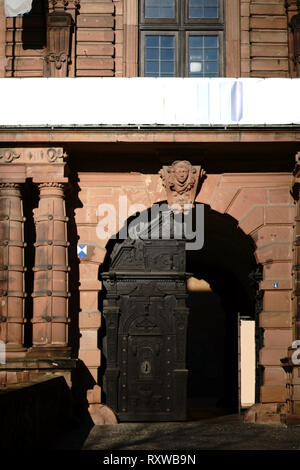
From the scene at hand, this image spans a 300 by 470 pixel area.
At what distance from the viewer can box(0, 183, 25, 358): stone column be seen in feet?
53.9

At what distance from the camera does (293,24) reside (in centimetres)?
1784

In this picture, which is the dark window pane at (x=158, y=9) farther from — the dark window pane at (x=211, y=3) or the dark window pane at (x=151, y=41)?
the dark window pane at (x=211, y=3)

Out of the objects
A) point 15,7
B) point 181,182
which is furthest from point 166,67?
point 15,7

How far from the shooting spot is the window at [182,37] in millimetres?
18359

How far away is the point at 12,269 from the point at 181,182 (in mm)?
3171

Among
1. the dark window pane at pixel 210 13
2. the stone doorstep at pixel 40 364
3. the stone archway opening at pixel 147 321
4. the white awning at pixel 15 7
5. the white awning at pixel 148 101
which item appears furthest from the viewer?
the dark window pane at pixel 210 13

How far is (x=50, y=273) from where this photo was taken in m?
16.6

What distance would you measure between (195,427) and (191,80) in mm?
5657

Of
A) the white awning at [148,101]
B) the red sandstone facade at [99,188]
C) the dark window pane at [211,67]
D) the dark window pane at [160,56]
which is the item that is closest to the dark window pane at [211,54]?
the dark window pane at [211,67]

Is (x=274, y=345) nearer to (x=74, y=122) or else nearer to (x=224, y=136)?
(x=224, y=136)

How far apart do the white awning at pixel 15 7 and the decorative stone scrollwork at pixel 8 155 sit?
2428 mm

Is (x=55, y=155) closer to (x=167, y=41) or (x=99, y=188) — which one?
(x=99, y=188)

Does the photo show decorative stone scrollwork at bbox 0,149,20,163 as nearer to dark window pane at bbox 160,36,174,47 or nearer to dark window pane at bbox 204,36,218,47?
dark window pane at bbox 160,36,174,47

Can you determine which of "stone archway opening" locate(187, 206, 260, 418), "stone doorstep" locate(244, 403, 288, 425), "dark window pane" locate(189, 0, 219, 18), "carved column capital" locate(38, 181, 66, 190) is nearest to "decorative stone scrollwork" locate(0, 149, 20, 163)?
"carved column capital" locate(38, 181, 66, 190)
